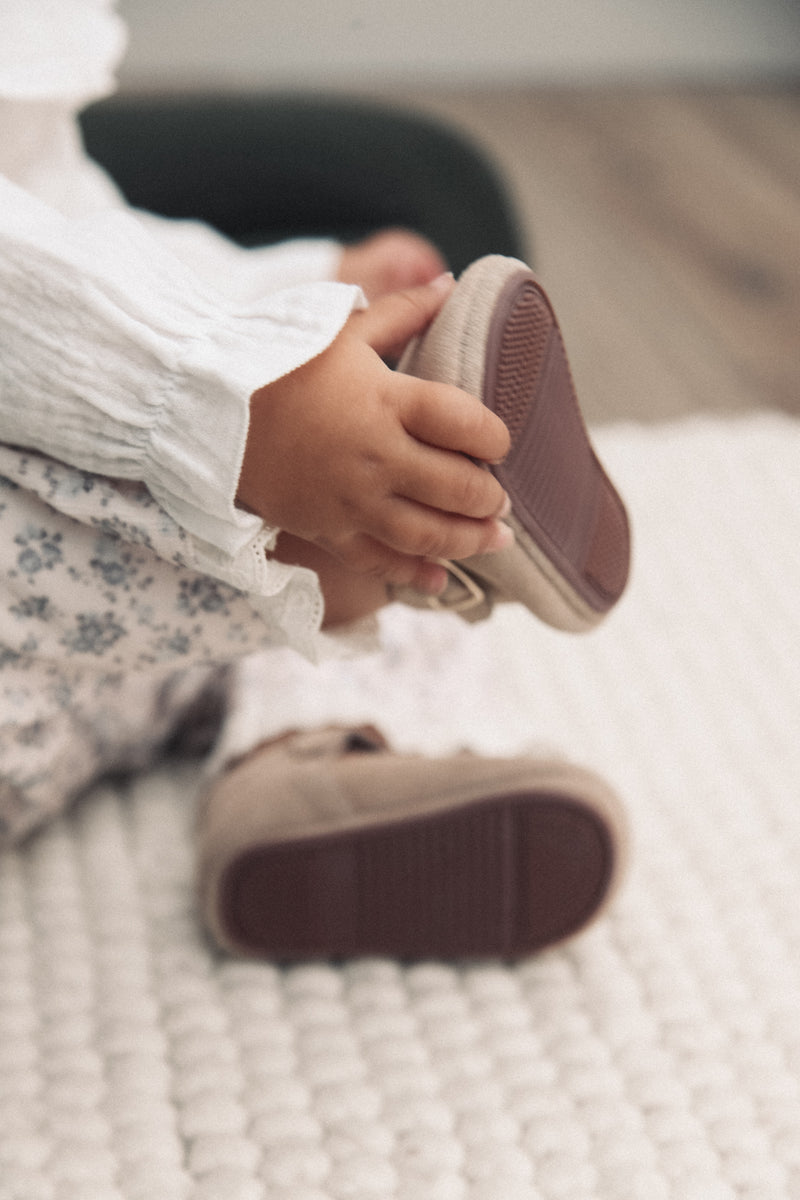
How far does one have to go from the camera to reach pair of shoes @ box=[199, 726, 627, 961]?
0.49 metres

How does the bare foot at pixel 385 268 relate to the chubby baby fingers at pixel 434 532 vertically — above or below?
below

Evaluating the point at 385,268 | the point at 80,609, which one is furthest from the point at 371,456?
the point at 385,268

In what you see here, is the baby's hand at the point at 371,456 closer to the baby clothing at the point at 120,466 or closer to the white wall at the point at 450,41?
the baby clothing at the point at 120,466

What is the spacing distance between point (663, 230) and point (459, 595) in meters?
1.25

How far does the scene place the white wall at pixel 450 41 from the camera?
1.98m

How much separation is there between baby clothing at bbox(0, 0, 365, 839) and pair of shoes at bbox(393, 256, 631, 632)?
0.04m

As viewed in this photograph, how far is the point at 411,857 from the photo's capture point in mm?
503

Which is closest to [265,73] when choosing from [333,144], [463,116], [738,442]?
[463,116]

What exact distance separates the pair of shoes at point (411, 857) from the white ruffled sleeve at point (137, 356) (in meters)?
0.15

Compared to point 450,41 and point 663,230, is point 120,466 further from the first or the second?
point 450,41

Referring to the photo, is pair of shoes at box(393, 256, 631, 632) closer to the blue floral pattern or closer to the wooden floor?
the blue floral pattern

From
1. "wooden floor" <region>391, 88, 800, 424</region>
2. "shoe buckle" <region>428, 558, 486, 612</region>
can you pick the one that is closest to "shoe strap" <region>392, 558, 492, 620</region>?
"shoe buckle" <region>428, 558, 486, 612</region>

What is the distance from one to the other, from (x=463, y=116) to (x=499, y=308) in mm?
1738

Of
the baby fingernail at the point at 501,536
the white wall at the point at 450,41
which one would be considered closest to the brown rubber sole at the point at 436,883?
the baby fingernail at the point at 501,536
